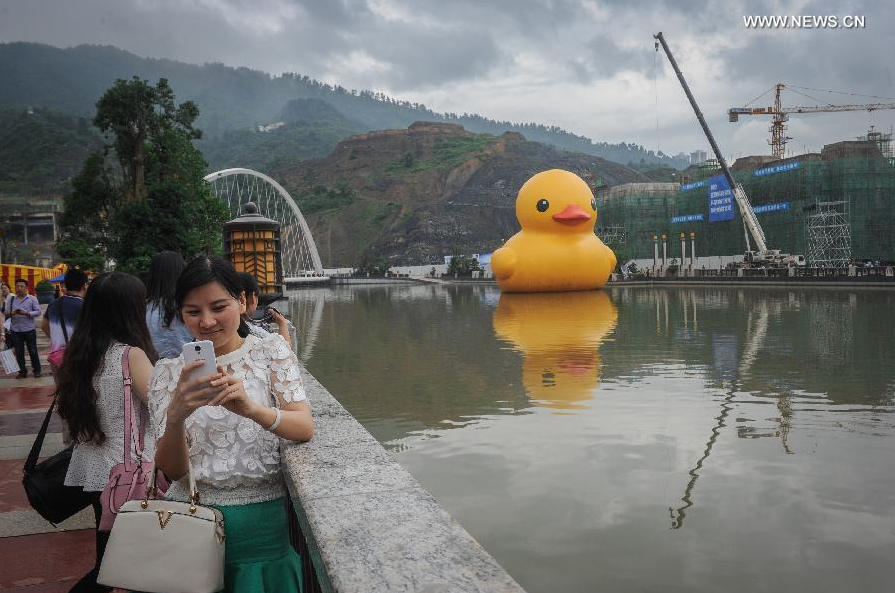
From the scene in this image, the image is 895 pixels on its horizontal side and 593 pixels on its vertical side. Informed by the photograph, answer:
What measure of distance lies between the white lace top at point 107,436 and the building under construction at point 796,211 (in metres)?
44.0

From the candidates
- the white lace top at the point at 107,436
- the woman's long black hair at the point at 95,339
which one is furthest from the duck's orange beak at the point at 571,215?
the white lace top at the point at 107,436

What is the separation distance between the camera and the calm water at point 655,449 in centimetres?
402

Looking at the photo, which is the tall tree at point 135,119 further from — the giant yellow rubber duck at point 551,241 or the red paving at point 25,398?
the red paving at point 25,398

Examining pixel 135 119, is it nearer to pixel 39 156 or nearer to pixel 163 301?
pixel 163 301

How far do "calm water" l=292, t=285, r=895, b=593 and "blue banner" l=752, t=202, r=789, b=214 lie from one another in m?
34.0

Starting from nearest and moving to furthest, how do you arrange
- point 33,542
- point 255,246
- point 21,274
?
point 33,542 < point 255,246 < point 21,274

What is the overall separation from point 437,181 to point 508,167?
A: 11.8 m

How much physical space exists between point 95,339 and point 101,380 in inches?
5.8

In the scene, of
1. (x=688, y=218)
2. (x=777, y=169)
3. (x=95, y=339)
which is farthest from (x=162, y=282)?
(x=688, y=218)

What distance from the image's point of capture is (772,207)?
4600cm

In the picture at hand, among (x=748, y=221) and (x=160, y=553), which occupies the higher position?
(x=748, y=221)

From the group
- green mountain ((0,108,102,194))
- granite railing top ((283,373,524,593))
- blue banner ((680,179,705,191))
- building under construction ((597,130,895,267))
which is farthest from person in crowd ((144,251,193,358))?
green mountain ((0,108,102,194))

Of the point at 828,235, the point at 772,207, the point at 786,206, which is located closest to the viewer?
the point at 828,235

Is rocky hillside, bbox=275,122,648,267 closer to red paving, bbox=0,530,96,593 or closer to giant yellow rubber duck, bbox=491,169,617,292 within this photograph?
giant yellow rubber duck, bbox=491,169,617,292
